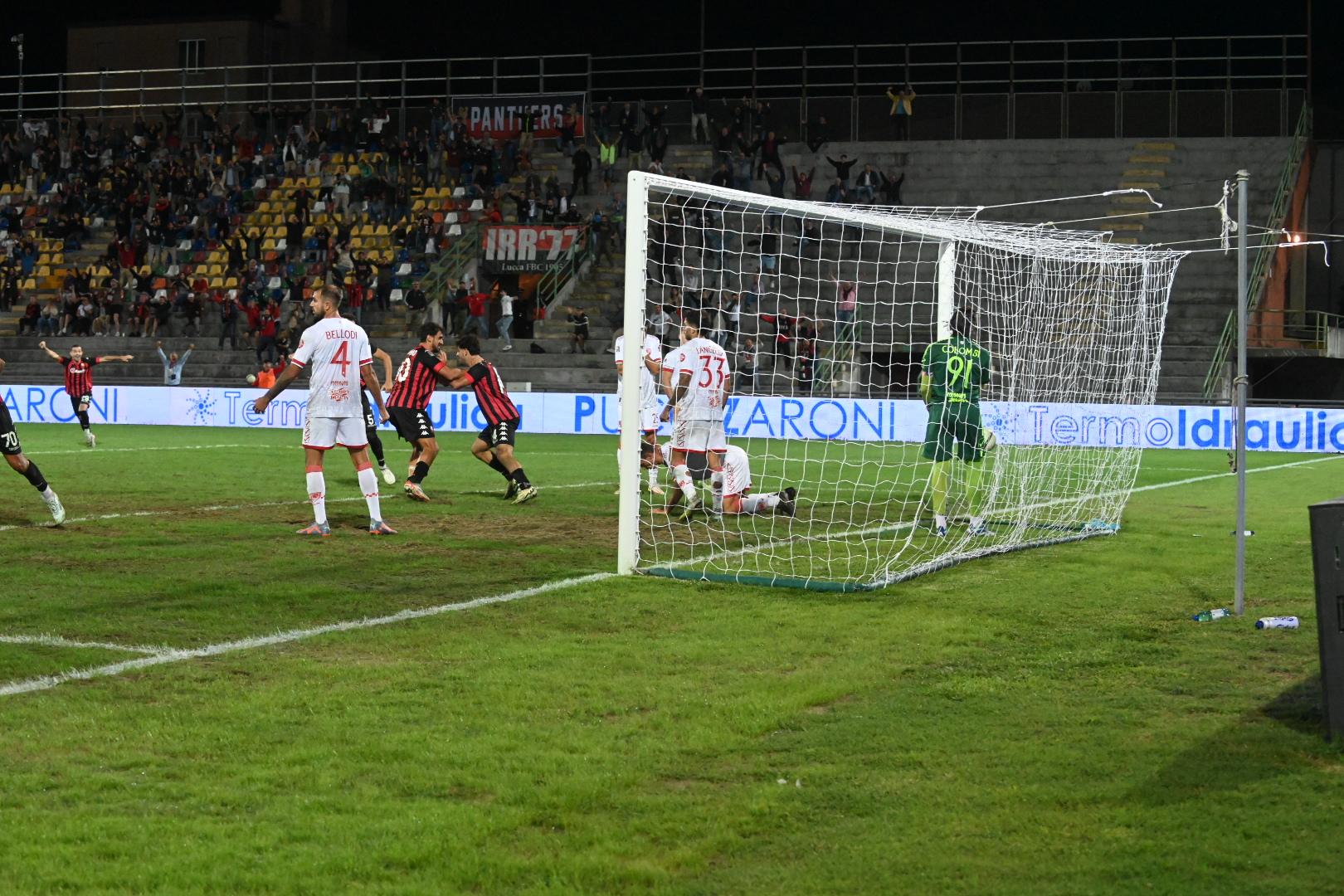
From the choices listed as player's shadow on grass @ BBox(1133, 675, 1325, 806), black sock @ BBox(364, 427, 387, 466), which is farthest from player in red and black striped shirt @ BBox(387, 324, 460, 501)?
player's shadow on grass @ BBox(1133, 675, 1325, 806)

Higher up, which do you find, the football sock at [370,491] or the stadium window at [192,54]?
the stadium window at [192,54]

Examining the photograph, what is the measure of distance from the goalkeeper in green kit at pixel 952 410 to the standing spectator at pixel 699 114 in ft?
93.8

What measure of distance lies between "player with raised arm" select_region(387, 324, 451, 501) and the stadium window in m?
37.9

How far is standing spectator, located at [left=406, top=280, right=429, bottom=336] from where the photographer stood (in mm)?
37531

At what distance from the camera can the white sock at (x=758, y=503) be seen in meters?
14.7

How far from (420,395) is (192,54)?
38809 mm

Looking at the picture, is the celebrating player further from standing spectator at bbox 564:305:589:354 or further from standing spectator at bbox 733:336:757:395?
standing spectator at bbox 564:305:589:354

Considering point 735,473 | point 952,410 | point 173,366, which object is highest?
point 173,366

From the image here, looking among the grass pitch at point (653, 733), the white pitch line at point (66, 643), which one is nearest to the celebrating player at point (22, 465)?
the grass pitch at point (653, 733)

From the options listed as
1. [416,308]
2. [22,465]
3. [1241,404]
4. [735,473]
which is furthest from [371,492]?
[416,308]

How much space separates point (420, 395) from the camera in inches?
652

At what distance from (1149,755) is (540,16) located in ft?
143

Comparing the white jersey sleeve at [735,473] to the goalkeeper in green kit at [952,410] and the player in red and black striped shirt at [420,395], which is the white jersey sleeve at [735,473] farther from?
the player in red and black striped shirt at [420,395]

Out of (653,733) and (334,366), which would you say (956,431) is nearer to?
(334,366)
